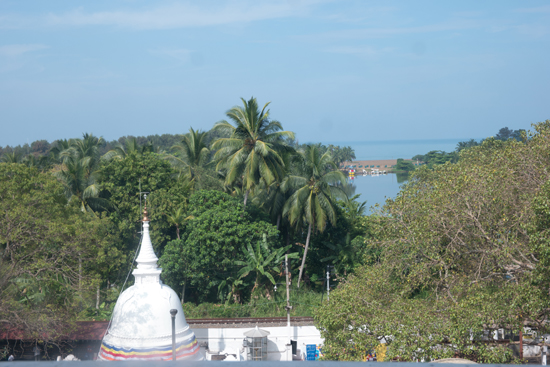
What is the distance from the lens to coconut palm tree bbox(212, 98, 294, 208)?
89.5ft

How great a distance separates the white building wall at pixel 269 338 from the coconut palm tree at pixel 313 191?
747 cm

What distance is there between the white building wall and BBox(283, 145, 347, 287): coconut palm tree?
7.47m

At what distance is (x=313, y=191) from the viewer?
28172 millimetres

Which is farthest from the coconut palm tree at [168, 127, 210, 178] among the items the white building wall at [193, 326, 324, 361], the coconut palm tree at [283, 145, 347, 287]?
the white building wall at [193, 326, 324, 361]

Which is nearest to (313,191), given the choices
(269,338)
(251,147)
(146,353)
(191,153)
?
(251,147)

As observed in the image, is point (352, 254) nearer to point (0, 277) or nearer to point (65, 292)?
point (65, 292)

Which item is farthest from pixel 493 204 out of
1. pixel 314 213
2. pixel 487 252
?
pixel 314 213

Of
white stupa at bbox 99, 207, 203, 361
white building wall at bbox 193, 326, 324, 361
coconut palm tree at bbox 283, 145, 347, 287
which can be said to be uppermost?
coconut palm tree at bbox 283, 145, 347, 287

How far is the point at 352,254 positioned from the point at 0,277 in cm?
1994

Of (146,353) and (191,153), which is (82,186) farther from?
(146,353)

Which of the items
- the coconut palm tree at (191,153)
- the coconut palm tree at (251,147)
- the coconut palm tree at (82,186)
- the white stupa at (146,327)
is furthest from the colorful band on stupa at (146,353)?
the coconut palm tree at (191,153)

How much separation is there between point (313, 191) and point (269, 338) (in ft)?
30.9

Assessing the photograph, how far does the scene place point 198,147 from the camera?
37.8m

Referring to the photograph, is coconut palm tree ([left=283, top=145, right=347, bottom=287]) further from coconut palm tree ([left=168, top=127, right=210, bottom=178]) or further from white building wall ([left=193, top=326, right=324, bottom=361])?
coconut palm tree ([left=168, top=127, right=210, bottom=178])
